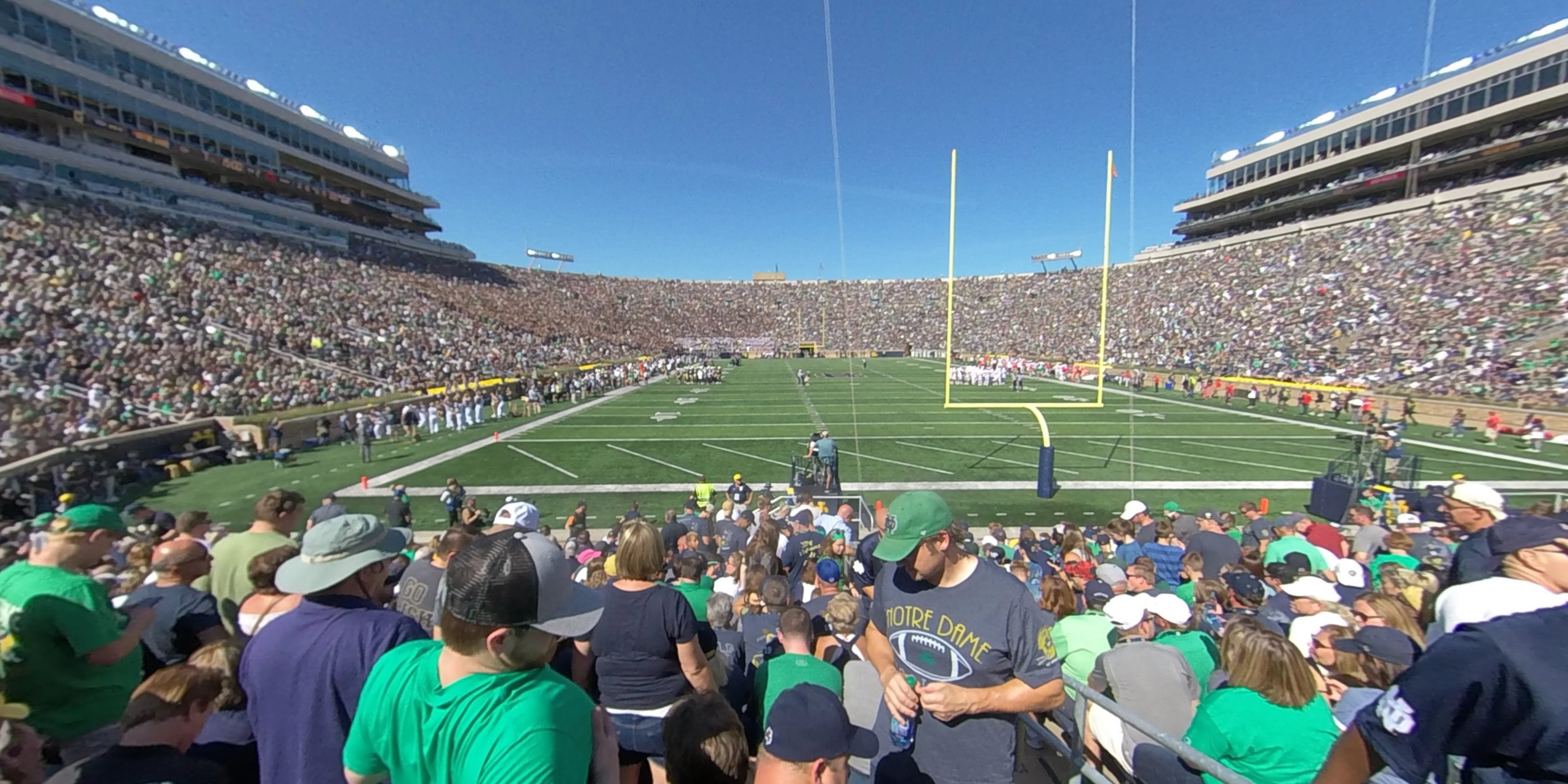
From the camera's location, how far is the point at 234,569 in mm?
4062

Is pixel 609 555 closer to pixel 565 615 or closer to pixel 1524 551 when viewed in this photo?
pixel 565 615

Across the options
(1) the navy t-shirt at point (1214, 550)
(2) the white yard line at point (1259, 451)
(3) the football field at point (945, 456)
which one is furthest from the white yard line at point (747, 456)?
(2) the white yard line at point (1259, 451)

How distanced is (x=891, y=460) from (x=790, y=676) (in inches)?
628

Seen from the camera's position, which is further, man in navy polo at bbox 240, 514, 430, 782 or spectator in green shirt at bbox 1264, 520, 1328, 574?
spectator in green shirt at bbox 1264, 520, 1328, 574

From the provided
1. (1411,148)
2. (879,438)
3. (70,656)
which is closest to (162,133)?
(879,438)

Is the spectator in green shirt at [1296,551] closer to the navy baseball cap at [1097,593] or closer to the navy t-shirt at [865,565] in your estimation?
the navy baseball cap at [1097,593]

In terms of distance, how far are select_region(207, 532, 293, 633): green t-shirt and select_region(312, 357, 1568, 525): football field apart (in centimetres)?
952

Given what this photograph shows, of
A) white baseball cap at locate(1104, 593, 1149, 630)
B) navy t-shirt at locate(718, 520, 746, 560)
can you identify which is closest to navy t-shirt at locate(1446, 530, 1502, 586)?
white baseball cap at locate(1104, 593, 1149, 630)

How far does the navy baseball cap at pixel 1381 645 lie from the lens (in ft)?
10.4

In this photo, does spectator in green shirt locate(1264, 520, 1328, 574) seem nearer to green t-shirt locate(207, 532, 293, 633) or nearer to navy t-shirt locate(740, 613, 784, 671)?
navy t-shirt locate(740, 613, 784, 671)

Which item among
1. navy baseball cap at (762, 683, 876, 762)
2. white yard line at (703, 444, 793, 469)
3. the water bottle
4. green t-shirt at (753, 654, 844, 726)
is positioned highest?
navy baseball cap at (762, 683, 876, 762)

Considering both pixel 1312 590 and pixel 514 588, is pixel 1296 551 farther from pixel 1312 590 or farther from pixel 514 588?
pixel 514 588

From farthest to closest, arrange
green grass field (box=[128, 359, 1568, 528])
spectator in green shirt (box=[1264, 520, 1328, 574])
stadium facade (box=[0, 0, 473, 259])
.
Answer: stadium facade (box=[0, 0, 473, 259])
green grass field (box=[128, 359, 1568, 528])
spectator in green shirt (box=[1264, 520, 1328, 574])

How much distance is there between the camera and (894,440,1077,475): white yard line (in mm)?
17797
